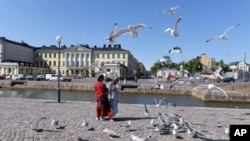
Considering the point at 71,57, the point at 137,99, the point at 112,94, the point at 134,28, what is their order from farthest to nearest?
the point at 71,57
the point at 137,99
the point at 112,94
the point at 134,28

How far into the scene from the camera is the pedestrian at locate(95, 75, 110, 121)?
1396 cm

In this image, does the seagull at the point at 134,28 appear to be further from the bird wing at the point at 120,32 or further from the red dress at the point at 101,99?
the red dress at the point at 101,99

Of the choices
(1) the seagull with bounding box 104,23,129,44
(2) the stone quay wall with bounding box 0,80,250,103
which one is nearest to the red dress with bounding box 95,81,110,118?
(1) the seagull with bounding box 104,23,129,44

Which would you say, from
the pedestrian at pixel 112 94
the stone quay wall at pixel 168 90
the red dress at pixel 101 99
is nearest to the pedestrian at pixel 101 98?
the red dress at pixel 101 99

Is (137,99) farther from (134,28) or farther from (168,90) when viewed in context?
(134,28)

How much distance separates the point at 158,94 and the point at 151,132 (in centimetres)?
4175

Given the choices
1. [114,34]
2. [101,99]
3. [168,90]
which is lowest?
[168,90]

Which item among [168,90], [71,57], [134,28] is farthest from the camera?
[71,57]

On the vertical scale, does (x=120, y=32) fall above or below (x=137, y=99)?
above

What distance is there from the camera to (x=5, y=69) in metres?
109

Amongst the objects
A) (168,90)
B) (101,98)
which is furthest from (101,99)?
(168,90)

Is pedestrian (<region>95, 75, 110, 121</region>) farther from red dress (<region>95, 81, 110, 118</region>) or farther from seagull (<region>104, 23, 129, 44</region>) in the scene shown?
seagull (<region>104, 23, 129, 44</region>)

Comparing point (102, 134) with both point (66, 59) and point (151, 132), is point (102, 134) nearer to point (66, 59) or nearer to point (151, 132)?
point (151, 132)

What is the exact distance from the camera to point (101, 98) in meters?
14.1
